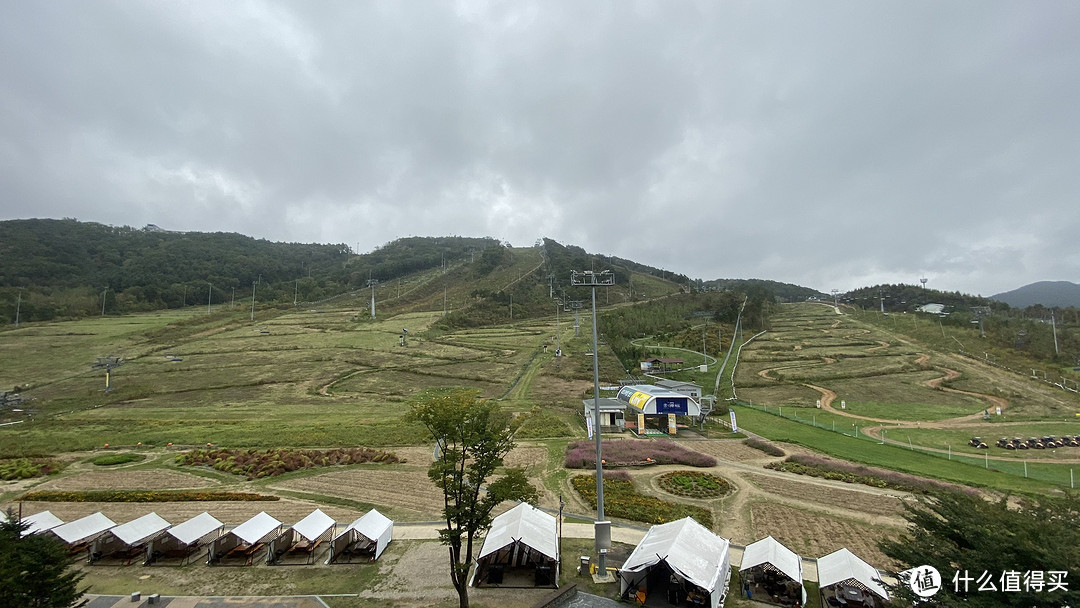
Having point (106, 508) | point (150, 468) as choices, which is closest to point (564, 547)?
point (106, 508)

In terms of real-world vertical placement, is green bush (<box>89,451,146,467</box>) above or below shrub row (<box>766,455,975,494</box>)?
above

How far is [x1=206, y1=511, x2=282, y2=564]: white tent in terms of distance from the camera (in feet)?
55.9

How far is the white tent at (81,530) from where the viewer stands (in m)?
16.9

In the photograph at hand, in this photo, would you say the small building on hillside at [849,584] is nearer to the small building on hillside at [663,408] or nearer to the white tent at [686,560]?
the white tent at [686,560]

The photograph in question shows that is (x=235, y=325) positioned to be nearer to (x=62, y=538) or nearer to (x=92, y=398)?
(x=92, y=398)

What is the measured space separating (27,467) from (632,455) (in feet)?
123

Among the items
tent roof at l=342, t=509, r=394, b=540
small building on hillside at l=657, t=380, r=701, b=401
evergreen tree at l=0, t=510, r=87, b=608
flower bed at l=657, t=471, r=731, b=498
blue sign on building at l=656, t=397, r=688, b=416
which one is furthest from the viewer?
small building on hillside at l=657, t=380, r=701, b=401

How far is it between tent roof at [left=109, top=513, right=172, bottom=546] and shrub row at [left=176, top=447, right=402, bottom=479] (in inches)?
330

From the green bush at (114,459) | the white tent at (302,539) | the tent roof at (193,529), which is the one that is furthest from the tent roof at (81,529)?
the green bush at (114,459)

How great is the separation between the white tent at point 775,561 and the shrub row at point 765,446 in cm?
1741

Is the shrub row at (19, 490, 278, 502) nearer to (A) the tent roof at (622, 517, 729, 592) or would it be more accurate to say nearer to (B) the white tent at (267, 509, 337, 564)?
(B) the white tent at (267, 509, 337, 564)

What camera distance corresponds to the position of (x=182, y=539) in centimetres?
1694

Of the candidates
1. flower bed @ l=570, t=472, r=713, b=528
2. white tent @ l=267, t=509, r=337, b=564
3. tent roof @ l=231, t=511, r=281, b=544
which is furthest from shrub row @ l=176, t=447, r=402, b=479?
flower bed @ l=570, t=472, r=713, b=528

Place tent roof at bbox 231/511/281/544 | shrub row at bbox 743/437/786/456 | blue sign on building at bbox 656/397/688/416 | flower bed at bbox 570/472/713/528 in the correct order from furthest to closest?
blue sign on building at bbox 656/397/688/416 < shrub row at bbox 743/437/786/456 < flower bed at bbox 570/472/713/528 < tent roof at bbox 231/511/281/544
